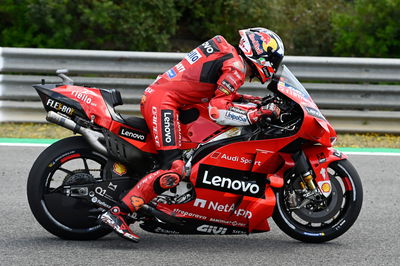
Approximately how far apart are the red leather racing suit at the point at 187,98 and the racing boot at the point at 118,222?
0.35 feet

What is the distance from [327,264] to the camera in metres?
5.59

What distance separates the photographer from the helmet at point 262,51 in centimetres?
574

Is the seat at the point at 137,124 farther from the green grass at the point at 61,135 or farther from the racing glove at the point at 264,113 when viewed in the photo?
the green grass at the point at 61,135

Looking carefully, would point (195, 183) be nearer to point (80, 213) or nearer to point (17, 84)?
point (80, 213)

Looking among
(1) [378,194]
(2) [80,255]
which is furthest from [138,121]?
(1) [378,194]

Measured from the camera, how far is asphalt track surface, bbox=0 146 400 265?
5.57m

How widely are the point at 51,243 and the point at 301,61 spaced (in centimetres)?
515

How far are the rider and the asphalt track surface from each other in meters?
0.24

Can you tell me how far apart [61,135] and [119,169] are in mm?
3952

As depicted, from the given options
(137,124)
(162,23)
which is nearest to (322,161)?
(137,124)

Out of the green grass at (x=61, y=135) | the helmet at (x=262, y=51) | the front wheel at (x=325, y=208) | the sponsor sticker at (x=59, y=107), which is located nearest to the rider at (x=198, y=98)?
the helmet at (x=262, y=51)

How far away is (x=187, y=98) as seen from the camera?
19.2 ft

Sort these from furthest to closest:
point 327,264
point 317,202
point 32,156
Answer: point 32,156 < point 317,202 < point 327,264

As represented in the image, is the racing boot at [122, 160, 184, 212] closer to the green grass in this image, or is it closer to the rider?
the rider
